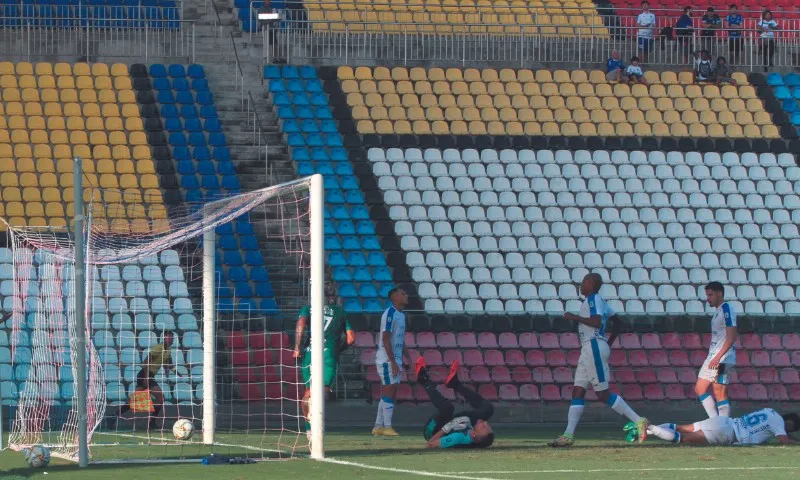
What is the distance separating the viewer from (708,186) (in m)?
25.0

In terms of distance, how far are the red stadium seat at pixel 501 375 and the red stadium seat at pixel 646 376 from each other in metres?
2.09

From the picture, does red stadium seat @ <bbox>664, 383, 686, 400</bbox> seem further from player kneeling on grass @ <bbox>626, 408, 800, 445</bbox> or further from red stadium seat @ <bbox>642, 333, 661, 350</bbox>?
player kneeling on grass @ <bbox>626, 408, 800, 445</bbox>

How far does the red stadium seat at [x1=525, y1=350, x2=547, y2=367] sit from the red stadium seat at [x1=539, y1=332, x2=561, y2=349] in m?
0.16

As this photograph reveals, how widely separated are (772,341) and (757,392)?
1.25m

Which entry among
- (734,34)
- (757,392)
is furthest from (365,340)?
(734,34)

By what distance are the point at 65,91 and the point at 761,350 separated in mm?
13521

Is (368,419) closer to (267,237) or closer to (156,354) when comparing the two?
(156,354)

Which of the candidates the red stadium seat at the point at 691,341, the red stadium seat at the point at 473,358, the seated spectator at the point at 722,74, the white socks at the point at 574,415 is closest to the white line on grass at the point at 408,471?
the white socks at the point at 574,415

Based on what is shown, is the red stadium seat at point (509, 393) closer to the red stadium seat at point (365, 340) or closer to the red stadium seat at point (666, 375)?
the red stadium seat at point (365, 340)

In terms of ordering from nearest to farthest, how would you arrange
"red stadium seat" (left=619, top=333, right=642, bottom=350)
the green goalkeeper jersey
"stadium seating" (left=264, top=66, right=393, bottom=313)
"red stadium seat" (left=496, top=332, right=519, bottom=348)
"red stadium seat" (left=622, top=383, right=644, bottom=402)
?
the green goalkeeper jersey < "red stadium seat" (left=622, top=383, right=644, bottom=402) < "red stadium seat" (left=496, top=332, right=519, bottom=348) < "red stadium seat" (left=619, top=333, right=642, bottom=350) < "stadium seating" (left=264, top=66, right=393, bottom=313)

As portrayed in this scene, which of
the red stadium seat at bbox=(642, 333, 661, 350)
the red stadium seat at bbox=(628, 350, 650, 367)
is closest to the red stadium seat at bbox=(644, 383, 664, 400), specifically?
the red stadium seat at bbox=(628, 350, 650, 367)

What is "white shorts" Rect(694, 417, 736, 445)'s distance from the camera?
532 inches

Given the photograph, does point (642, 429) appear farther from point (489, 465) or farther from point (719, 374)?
point (489, 465)

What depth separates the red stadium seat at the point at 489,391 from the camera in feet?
66.1
